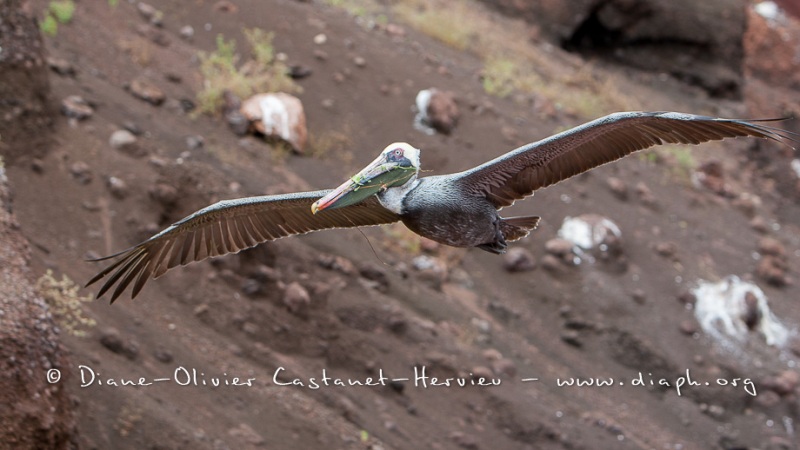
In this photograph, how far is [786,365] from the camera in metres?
10.7

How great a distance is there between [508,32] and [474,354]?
8.78 m

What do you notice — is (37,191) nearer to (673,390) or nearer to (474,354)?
(474,354)

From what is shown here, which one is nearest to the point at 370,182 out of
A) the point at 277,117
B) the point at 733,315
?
the point at 277,117

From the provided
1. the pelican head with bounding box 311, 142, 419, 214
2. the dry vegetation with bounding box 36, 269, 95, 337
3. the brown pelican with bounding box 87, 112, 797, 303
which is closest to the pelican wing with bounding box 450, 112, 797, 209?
the brown pelican with bounding box 87, 112, 797, 303

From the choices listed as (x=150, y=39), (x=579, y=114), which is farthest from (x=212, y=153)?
(x=579, y=114)

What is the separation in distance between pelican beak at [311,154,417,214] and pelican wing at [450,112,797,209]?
46cm

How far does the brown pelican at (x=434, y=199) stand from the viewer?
201 inches

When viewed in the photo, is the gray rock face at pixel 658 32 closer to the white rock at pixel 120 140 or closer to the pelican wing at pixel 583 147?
the white rock at pixel 120 140

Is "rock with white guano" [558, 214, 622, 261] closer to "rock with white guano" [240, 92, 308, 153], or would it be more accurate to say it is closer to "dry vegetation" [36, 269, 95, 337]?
"rock with white guano" [240, 92, 308, 153]

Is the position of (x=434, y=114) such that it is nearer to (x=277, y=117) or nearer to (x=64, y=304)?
(x=277, y=117)

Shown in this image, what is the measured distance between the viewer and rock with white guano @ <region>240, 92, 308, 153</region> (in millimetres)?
10664

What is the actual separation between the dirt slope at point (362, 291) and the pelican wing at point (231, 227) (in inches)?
10.1

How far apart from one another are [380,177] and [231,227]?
5.10 ft

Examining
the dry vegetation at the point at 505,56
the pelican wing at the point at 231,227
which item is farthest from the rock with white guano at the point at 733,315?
the pelican wing at the point at 231,227
